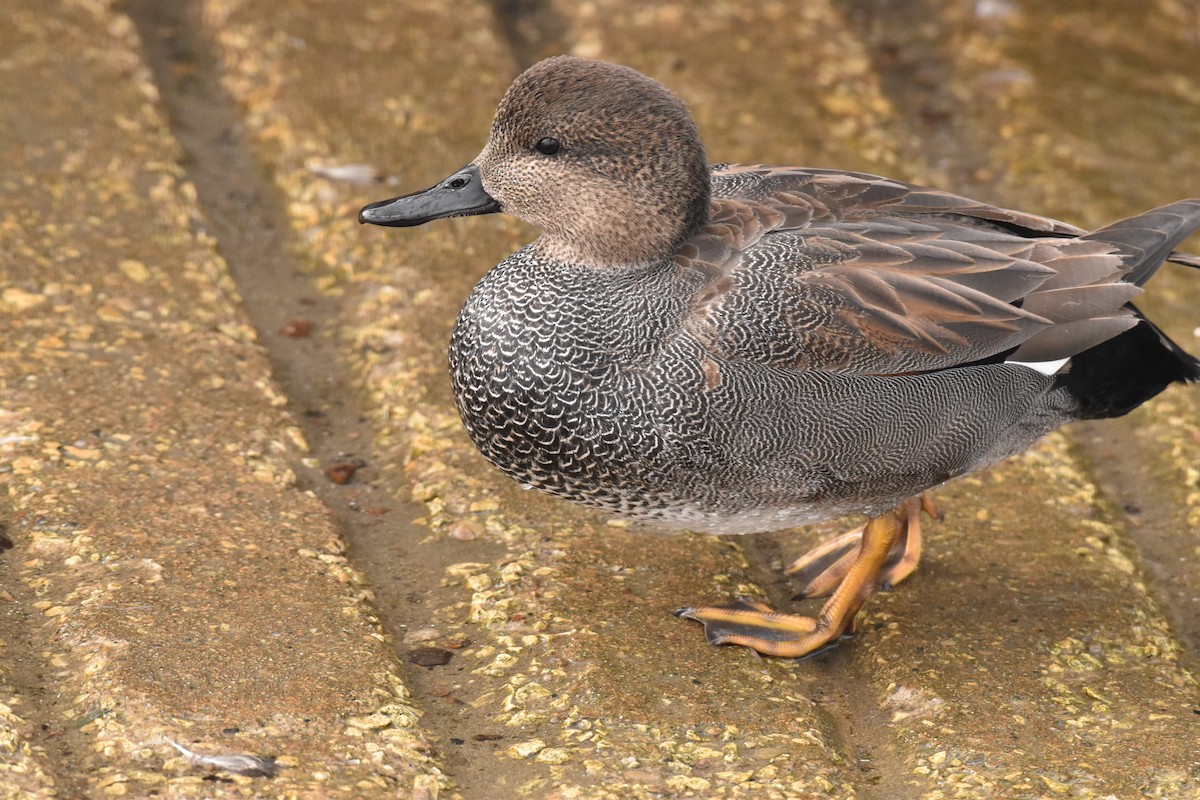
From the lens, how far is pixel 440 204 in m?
3.47

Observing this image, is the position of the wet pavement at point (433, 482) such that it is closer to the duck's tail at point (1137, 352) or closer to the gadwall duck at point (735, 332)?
the gadwall duck at point (735, 332)

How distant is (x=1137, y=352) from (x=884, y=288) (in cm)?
75

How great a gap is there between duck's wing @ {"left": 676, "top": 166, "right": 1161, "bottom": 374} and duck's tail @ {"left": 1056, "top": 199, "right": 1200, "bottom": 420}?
0.22ft

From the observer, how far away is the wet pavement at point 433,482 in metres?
3.01

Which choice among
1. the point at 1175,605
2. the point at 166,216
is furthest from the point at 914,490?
the point at 166,216

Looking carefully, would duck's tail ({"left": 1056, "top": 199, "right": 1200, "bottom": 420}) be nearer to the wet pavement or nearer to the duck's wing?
the duck's wing

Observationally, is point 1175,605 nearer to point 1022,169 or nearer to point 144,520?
point 1022,169

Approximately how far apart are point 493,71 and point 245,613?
294cm

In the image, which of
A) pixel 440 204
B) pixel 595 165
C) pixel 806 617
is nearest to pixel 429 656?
pixel 806 617

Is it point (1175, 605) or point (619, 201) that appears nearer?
point (619, 201)

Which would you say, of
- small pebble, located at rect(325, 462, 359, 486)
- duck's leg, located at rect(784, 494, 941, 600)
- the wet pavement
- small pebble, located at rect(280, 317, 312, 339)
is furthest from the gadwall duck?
small pebble, located at rect(280, 317, 312, 339)

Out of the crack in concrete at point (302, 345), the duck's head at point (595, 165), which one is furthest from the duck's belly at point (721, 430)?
the crack in concrete at point (302, 345)

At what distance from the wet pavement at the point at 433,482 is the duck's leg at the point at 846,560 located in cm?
7

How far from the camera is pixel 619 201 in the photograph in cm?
333
